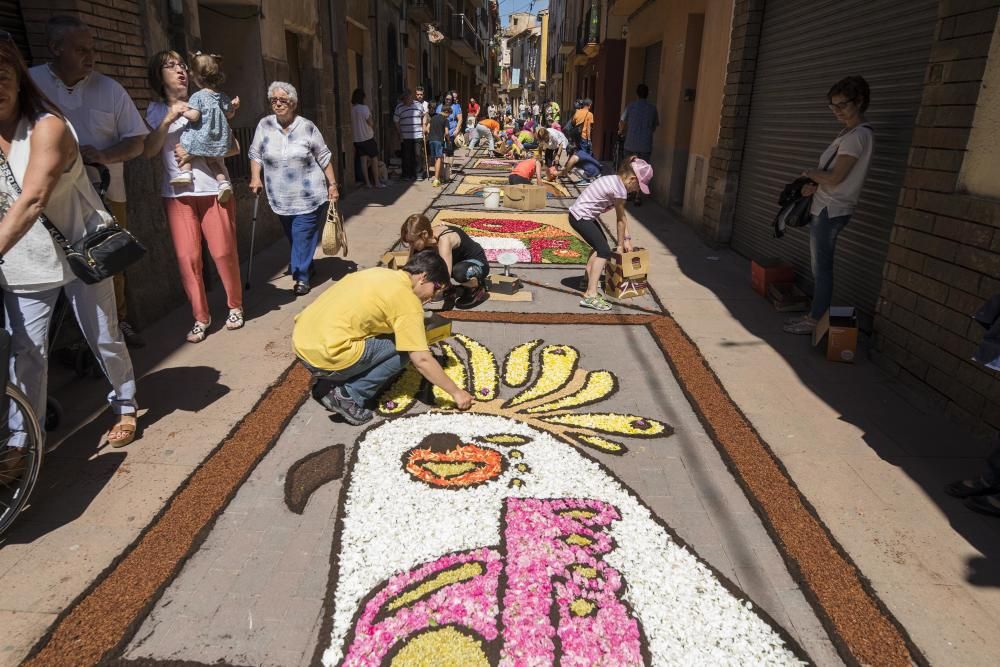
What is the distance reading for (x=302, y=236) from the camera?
5.98 meters

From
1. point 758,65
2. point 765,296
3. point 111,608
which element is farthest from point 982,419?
point 758,65

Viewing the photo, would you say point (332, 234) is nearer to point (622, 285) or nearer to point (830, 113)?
point (622, 285)

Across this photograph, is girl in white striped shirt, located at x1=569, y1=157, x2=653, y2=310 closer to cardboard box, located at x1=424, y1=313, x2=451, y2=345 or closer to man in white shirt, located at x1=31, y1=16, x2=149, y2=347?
cardboard box, located at x1=424, y1=313, x2=451, y2=345

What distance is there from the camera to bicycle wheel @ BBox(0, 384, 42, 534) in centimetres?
269

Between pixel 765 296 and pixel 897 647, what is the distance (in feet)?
14.8

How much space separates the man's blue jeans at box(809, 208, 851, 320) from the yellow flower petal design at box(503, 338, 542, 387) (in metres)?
2.30

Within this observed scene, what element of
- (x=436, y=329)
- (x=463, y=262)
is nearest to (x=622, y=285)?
(x=463, y=262)

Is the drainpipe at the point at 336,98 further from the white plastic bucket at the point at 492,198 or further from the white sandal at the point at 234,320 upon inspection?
the white sandal at the point at 234,320

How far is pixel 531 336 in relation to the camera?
17.2 ft

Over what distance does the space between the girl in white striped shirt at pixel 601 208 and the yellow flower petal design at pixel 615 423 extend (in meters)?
2.15

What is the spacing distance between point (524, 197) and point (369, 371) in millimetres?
7885

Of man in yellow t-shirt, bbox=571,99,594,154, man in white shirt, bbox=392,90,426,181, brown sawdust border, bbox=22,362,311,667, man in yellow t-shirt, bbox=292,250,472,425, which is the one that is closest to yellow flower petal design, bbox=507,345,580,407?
man in yellow t-shirt, bbox=292,250,472,425

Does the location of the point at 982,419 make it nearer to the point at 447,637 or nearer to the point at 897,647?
the point at 897,647

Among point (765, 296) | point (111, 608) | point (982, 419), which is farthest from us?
point (765, 296)
